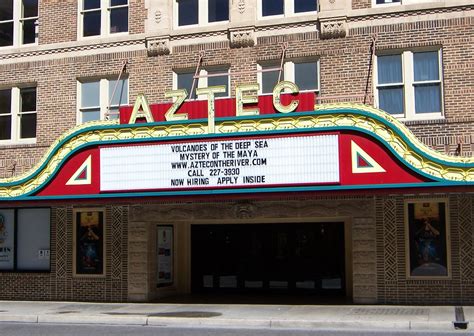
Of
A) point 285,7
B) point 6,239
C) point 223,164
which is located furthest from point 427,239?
point 6,239

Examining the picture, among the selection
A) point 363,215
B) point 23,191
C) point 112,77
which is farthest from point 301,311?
point 112,77

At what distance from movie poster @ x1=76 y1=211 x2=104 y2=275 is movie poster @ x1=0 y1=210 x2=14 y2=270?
2.50 metres

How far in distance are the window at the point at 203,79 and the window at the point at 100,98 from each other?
1767 millimetres

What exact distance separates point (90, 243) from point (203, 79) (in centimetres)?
623

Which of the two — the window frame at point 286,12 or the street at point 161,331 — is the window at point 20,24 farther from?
the street at point 161,331

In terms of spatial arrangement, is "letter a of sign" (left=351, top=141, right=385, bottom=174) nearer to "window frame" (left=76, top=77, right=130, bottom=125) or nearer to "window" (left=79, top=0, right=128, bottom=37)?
"window frame" (left=76, top=77, right=130, bottom=125)

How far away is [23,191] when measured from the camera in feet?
65.0

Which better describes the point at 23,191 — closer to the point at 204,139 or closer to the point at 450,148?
the point at 204,139

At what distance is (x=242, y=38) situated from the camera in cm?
2130

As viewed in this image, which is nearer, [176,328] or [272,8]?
[176,328]

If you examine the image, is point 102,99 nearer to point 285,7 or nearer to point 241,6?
point 241,6

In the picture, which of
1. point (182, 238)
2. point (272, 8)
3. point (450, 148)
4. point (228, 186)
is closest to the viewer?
point (228, 186)

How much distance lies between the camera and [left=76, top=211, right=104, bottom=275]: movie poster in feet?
72.9

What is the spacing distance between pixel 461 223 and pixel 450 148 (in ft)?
6.63
